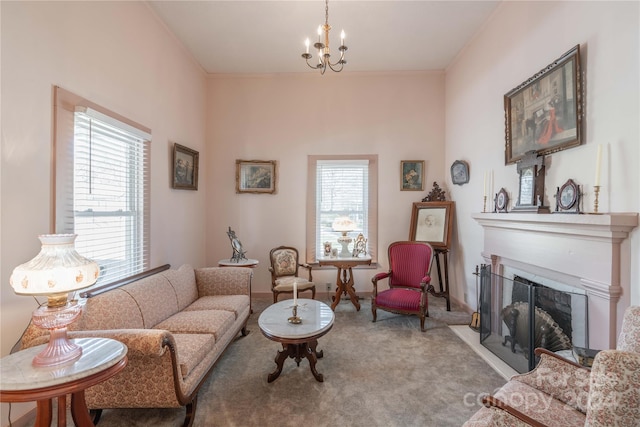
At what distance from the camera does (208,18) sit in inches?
136

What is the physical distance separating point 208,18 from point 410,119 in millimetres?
3320

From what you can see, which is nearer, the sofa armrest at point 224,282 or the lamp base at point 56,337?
the lamp base at point 56,337

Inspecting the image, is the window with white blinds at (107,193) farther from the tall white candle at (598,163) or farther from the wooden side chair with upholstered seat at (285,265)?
the tall white candle at (598,163)

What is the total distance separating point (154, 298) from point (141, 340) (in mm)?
1016

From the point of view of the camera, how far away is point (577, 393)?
1479 millimetres

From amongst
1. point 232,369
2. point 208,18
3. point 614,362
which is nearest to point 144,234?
point 232,369

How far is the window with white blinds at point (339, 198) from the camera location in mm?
4852

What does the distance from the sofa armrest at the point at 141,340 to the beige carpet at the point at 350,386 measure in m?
0.68

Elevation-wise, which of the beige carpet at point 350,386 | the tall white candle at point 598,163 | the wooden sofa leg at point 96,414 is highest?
the tall white candle at point 598,163

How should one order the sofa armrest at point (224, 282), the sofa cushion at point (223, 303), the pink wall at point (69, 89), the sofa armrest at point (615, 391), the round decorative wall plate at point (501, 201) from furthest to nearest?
1. the sofa armrest at point (224, 282)
2. the round decorative wall plate at point (501, 201)
3. the sofa cushion at point (223, 303)
4. the pink wall at point (69, 89)
5. the sofa armrest at point (615, 391)

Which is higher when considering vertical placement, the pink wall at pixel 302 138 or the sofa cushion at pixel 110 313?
the pink wall at pixel 302 138

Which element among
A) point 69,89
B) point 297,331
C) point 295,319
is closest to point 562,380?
point 297,331

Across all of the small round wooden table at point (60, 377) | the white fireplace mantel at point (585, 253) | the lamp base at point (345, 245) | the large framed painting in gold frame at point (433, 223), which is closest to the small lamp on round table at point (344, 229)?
the lamp base at point (345, 245)

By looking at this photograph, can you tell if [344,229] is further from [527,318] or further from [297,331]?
[527,318]
